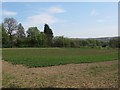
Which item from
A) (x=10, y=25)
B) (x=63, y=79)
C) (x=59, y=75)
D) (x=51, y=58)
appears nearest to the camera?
(x=63, y=79)

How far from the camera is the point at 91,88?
28.9 ft

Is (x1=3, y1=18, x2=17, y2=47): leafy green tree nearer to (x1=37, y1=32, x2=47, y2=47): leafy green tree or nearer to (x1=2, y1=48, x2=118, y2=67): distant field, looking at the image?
(x1=37, y1=32, x2=47, y2=47): leafy green tree

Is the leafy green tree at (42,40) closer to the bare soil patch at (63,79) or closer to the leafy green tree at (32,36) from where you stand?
the leafy green tree at (32,36)

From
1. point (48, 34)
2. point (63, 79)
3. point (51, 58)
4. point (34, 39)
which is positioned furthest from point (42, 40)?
point (63, 79)

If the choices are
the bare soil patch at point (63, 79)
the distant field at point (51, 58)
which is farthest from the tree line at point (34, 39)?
the bare soil patch at point (63, 79)

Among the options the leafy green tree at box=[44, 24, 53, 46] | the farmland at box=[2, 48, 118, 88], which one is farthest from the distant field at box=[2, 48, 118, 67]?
the leafy green tree at box=[44, 24, 53, 46]

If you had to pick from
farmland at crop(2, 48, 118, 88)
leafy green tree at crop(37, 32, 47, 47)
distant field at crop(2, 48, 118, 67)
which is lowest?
distant field at crop(2, 48, 118, 67)

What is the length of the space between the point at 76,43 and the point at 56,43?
8.82 metres

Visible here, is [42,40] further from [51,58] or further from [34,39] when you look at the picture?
[51,58]

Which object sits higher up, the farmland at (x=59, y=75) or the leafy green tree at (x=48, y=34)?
the leafy green tree at (x=48, y=34)

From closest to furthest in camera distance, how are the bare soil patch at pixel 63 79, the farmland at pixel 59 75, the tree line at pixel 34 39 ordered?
1. the bare soil patch at pixel 63 79
2. the farmland at pixel 59 75
3. the tree line at pixel 34 39

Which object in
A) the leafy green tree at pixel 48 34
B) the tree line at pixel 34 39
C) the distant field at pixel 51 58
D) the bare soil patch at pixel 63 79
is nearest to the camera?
the bare soil patch at pixel 63 79

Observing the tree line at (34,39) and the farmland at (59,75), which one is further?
the tree line at (34,39)

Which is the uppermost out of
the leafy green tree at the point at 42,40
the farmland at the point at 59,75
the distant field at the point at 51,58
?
the leafy green tree at the point at 42,40
